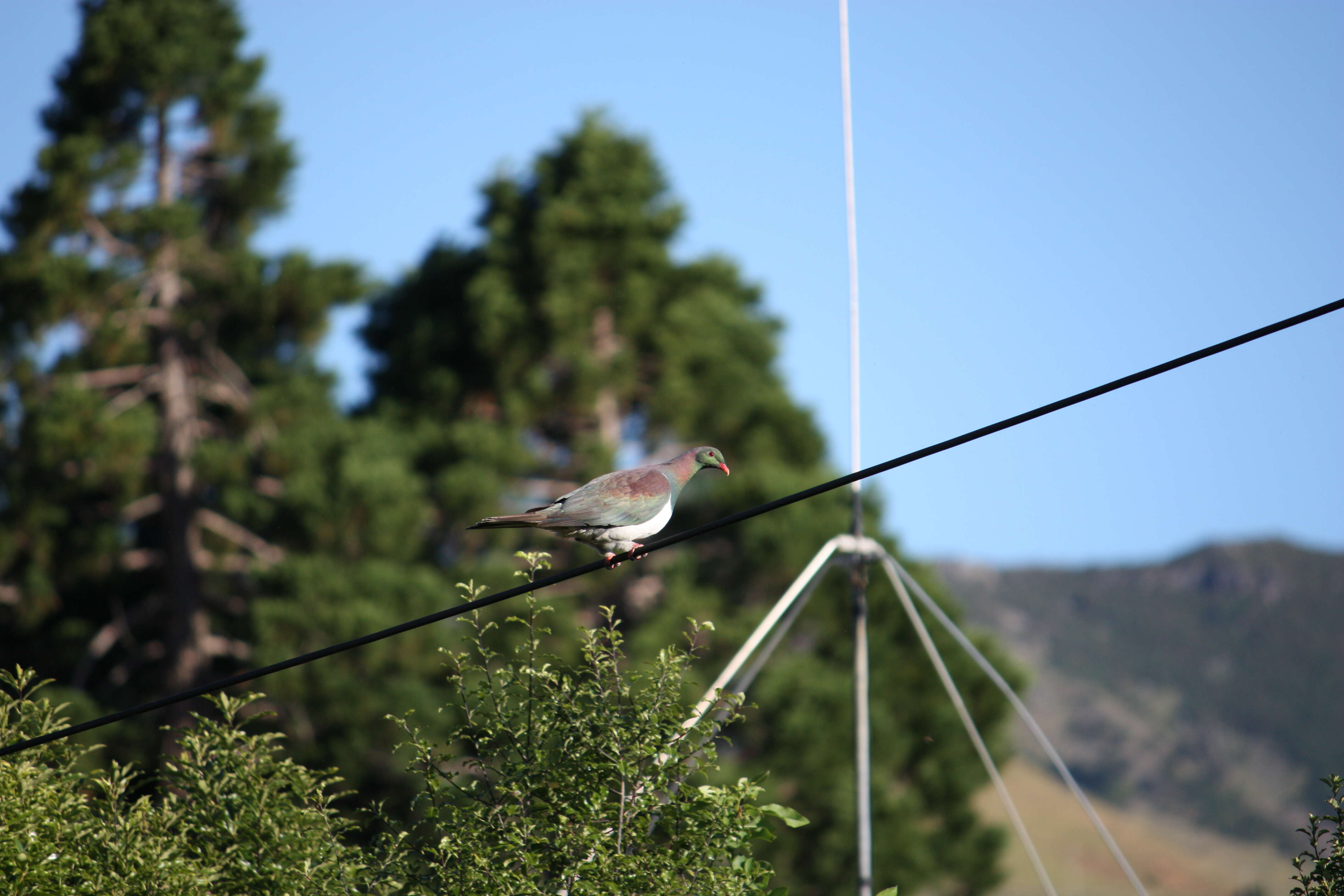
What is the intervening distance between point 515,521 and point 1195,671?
412ft

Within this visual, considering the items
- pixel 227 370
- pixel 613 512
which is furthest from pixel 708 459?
pixel 227 370

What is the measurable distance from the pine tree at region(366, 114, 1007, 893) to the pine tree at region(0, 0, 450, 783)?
5.43ft

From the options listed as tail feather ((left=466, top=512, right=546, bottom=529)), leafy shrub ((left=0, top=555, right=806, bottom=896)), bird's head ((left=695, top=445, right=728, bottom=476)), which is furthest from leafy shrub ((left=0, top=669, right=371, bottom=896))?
bird's head ((left=695, top=445, right=728, bottom=476))

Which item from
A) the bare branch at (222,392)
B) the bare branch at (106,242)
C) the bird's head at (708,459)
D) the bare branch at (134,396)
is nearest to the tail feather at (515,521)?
the bird's head at (708,459)

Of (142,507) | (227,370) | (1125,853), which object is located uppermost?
(227,370)

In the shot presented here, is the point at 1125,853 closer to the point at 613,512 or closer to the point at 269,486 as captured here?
the point at 269,486

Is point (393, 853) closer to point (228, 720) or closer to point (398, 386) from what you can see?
point (228, 720)

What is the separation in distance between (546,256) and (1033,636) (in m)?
115

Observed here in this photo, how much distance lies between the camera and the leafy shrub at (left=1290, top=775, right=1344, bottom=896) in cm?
453

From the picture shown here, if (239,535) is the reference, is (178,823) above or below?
below

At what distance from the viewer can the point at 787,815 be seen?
16.0 feet

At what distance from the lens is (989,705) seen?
19188 mm

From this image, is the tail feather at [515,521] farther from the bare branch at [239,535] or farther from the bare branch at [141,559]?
the bare branch at [141,559]

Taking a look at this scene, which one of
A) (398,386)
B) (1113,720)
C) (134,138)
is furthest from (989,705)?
(1113,720)
